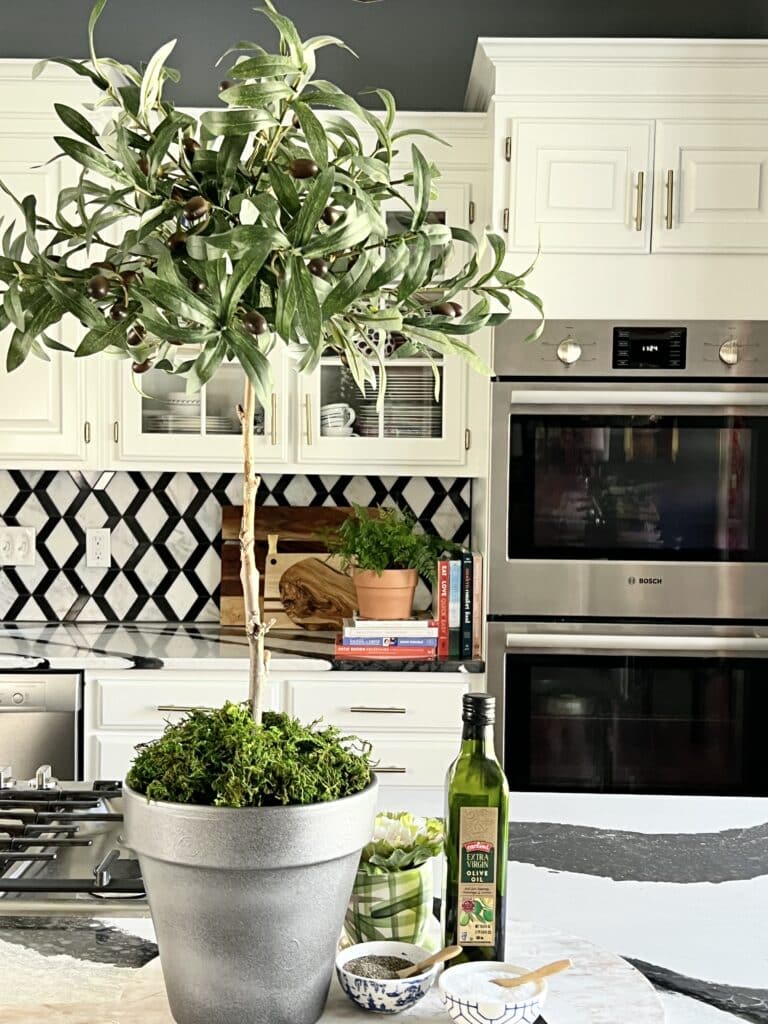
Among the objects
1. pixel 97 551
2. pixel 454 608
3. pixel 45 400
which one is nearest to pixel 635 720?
pixel 454 608

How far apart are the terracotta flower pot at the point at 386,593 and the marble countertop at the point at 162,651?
0.17m

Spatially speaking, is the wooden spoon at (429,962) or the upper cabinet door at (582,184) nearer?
the wooden spoon at (429,962)

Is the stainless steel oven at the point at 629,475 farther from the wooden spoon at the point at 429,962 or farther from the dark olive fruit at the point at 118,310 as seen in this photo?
the dark olive fruit at the point at 118,310

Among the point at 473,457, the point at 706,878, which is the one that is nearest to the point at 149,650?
the point at 473,457

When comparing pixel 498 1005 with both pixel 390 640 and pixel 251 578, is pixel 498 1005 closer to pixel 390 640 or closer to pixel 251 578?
pixel 251 578

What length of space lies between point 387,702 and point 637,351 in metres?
1.16

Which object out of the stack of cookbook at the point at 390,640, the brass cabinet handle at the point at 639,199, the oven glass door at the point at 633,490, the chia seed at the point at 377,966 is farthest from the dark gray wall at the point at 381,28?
the chia seed at the point at 377,966

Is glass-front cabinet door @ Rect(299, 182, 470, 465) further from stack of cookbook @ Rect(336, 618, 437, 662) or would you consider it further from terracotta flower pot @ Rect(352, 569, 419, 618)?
stack of cookbook @ Rect(336, 618, 437, 662)

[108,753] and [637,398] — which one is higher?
[637,398]

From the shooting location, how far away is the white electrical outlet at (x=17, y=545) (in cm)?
351

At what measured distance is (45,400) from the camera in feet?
10.3

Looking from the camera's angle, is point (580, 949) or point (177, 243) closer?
point (177, 243)

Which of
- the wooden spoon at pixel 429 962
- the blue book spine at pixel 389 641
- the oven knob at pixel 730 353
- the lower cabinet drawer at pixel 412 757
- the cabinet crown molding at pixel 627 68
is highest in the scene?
the cabinet crown molding at pixel 627 68

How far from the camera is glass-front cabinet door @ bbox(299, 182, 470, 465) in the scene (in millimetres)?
3145
